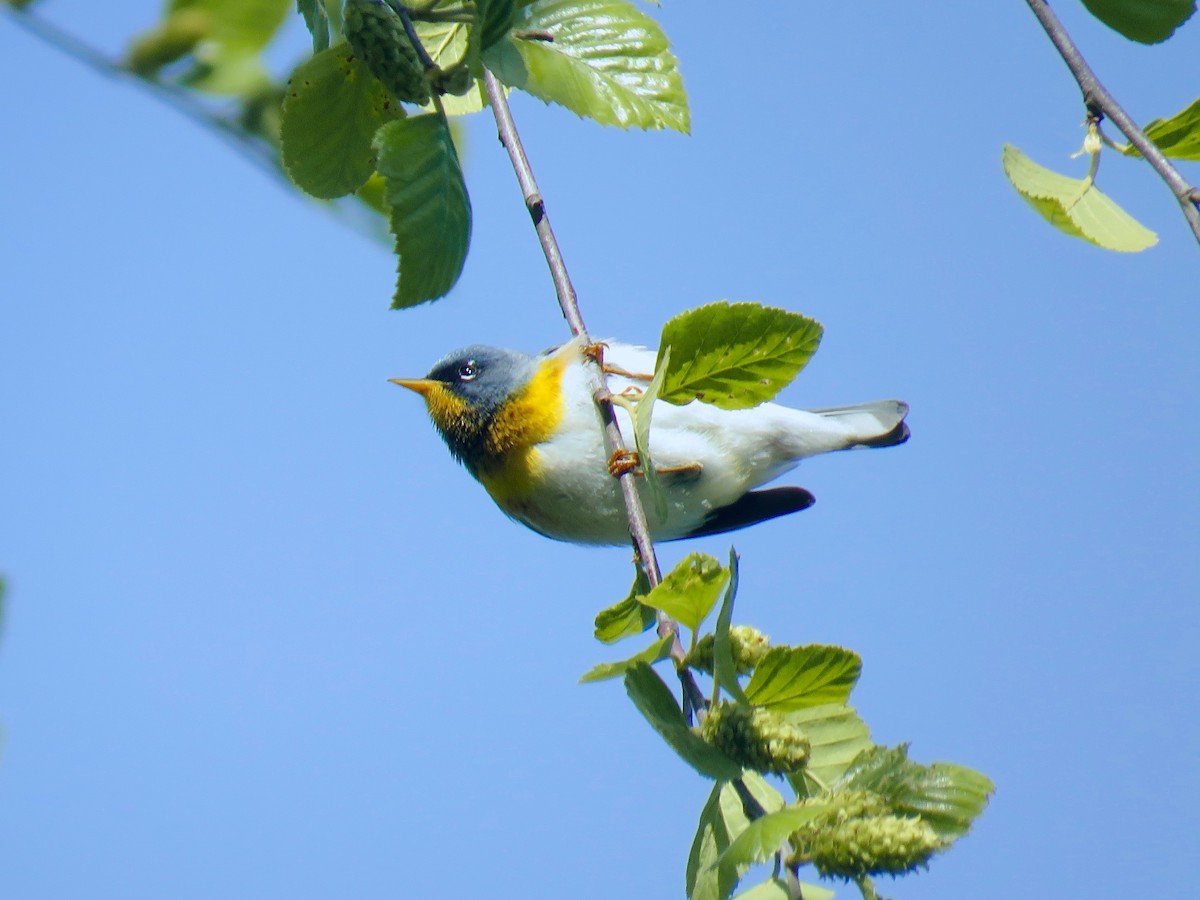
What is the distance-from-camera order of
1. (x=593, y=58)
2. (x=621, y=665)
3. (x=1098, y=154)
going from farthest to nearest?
(x=593, y=58) < (x=1098, y=154) < (x=621, y=665)

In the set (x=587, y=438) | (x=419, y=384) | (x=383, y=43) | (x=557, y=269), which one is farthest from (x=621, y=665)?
(x=419, y=384)

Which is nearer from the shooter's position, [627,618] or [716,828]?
[716,828]

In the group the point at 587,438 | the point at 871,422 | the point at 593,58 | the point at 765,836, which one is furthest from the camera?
the point at 871,422

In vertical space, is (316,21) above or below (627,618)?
above

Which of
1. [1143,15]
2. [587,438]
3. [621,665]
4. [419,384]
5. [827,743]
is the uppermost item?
[419,384]

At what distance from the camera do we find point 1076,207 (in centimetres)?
127

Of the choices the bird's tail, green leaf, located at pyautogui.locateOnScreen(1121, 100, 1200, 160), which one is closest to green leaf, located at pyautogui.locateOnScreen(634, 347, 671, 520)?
green leaf, located at pyautogui.locateOnScreen(1121, 100, 1200, 160)

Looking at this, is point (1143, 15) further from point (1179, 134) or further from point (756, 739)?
point (756, 739)

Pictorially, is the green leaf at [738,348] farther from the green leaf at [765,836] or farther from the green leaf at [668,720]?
the green leaf at [765,836]

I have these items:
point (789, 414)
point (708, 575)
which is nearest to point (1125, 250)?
point (708, 575)

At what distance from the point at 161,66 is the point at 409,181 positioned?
26 cm

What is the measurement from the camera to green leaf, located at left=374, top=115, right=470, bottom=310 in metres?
1.16

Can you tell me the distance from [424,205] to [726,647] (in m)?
0.53

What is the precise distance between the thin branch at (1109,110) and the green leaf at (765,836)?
583mm
